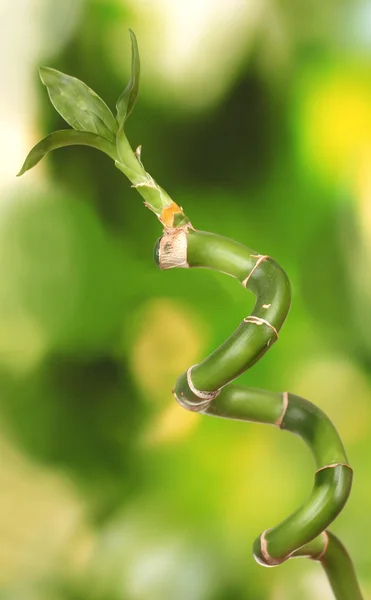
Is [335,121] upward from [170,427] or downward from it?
upward

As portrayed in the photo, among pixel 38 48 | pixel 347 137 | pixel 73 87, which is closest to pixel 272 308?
pixel 73 87

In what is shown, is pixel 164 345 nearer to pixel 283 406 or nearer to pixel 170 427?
pixel 170 427

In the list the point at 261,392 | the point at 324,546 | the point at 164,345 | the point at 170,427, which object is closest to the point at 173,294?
the point at 164,345

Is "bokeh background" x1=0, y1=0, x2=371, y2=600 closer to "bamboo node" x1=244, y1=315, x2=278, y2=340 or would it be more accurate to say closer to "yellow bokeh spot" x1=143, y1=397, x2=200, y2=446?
"yellow bokeh spot" x1=143, y1=397, x2=200, y2=446

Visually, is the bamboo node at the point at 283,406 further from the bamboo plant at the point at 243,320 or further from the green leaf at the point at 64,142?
the green leaf at the point at 64,142

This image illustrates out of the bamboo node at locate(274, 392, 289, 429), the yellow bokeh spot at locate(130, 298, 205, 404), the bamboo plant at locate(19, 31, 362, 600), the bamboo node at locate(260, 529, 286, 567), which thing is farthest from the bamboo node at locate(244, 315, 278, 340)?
the yellow bokeh spot at locate(130, 298, 205, 404)

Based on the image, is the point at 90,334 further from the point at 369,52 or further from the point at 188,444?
the point at 369,52
